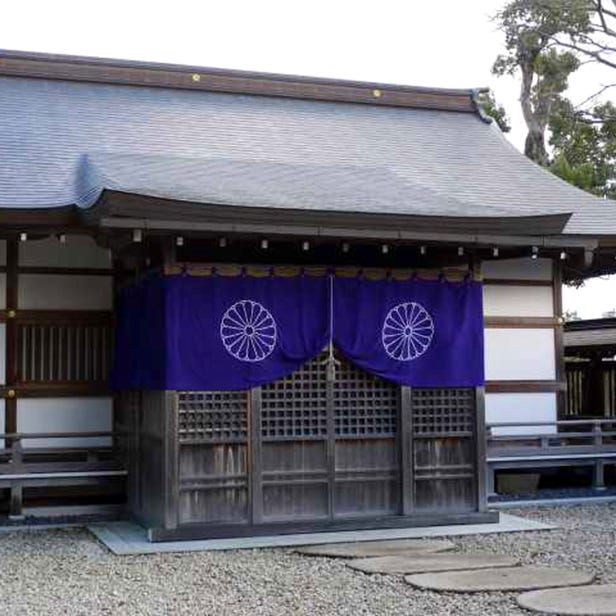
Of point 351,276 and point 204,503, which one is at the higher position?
point 351,276

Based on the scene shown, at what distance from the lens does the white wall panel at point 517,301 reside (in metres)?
12.1

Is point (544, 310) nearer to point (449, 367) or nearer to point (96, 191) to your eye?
point (449, 367)

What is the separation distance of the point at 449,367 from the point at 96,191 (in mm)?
3627

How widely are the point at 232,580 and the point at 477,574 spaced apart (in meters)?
1.73

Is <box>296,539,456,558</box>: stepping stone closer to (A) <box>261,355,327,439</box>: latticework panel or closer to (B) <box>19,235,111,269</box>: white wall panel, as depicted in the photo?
(A) <box>261,355,327,439</box>: latticework panel

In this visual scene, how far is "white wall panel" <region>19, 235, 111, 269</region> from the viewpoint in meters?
10.6

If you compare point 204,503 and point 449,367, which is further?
point 449,367

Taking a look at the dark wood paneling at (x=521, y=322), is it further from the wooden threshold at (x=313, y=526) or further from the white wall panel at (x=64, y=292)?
the white wall panel at (x=64, y=292)

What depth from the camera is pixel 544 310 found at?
40.5 feet

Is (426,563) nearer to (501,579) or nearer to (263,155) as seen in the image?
(501,579)

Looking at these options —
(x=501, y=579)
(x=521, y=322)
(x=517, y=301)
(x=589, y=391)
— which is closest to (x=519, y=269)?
(x=517, y=301)

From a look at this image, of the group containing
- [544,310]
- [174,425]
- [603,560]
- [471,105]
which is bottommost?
[603,560]

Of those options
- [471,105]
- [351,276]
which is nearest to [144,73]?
[471,105]

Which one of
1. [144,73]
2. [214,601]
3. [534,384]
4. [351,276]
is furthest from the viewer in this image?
[144,73]
